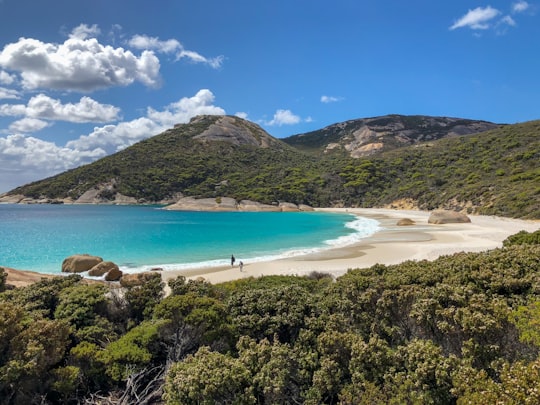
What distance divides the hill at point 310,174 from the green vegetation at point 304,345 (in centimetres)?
5308

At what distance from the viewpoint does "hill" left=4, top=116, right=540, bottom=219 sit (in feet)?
237

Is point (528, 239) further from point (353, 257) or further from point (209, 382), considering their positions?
point (209, 382)

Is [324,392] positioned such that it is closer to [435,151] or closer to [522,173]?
[522,173]

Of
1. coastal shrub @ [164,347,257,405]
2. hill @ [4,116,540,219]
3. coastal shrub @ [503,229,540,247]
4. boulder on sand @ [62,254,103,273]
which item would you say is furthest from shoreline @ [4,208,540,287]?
hill @ [4,116,540,219]

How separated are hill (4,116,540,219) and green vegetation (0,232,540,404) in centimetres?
5308

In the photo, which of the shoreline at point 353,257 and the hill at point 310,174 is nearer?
the shoreline at point 353,257

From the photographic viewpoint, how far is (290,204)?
104 metres

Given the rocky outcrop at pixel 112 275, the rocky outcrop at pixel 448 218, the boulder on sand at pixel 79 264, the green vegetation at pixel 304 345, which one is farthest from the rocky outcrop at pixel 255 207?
the green vegetation at pixel 304 345

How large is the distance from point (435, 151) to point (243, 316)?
12078cm

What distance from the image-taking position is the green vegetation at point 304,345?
18.7ft

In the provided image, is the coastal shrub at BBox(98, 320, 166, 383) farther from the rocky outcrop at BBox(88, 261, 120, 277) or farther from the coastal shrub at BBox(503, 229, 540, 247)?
the rocky outcrop at BBox(88, 261, 120, 277)

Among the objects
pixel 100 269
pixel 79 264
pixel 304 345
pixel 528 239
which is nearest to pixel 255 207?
pixel 79 264

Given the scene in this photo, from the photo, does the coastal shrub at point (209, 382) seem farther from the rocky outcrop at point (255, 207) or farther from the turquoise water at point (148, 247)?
the rocky outcrop at point (255, 207)

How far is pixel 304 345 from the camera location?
290 inches
